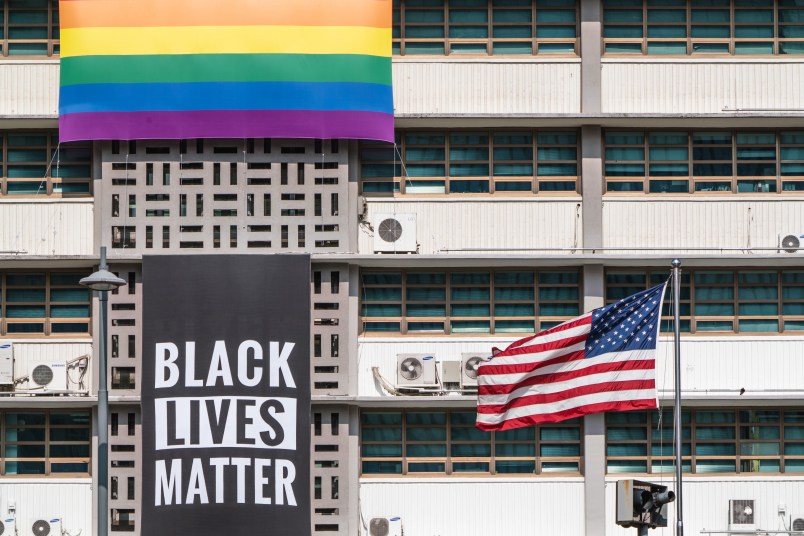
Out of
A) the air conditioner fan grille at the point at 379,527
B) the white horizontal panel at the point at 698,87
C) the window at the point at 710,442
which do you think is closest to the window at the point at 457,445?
the window at the point at 710,442

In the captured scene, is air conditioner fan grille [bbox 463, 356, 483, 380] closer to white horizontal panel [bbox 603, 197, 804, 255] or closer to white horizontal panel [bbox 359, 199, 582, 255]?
white horizontal panel [bbox 359, 199, 582, 255]

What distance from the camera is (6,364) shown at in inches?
1162

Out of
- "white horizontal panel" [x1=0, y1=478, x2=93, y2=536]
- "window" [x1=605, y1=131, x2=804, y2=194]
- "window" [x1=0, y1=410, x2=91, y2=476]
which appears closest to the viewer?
"white horizontal panel" [x1=0, y1=478, x2=93, y2=536]

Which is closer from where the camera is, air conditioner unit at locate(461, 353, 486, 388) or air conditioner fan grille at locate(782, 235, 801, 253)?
air conditioner unit at locate(461, 353, 486, 388)

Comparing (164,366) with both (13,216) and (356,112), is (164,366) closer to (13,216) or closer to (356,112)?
(13,216)

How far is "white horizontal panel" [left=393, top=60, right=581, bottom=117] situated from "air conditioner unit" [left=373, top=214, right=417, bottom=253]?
2.29 m

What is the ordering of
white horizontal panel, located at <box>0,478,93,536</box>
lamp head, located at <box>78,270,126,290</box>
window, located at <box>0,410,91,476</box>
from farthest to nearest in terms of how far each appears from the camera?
window, located at <box>0,410,91,476</box> < white horizontal panel, located at <box>0,478,93,536</box> < lamp head, located at <box>78,270,126,290</box>

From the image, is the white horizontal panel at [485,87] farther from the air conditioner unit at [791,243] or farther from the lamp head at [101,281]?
the lamp head at [101,281]

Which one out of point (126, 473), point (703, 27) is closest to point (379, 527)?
point (126, 473)

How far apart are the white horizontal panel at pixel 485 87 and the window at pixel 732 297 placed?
12.9 feet

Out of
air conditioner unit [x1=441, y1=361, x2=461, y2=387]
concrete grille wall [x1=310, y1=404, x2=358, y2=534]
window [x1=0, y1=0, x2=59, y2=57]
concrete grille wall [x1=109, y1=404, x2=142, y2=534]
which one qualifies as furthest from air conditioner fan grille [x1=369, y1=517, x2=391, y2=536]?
window [x1=0, y1=0, x2=59, y2=57]

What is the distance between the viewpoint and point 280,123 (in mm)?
29266

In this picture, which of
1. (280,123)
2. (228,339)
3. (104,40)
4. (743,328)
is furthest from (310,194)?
(743,328)

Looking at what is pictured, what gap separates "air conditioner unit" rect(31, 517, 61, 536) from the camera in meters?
29.4
